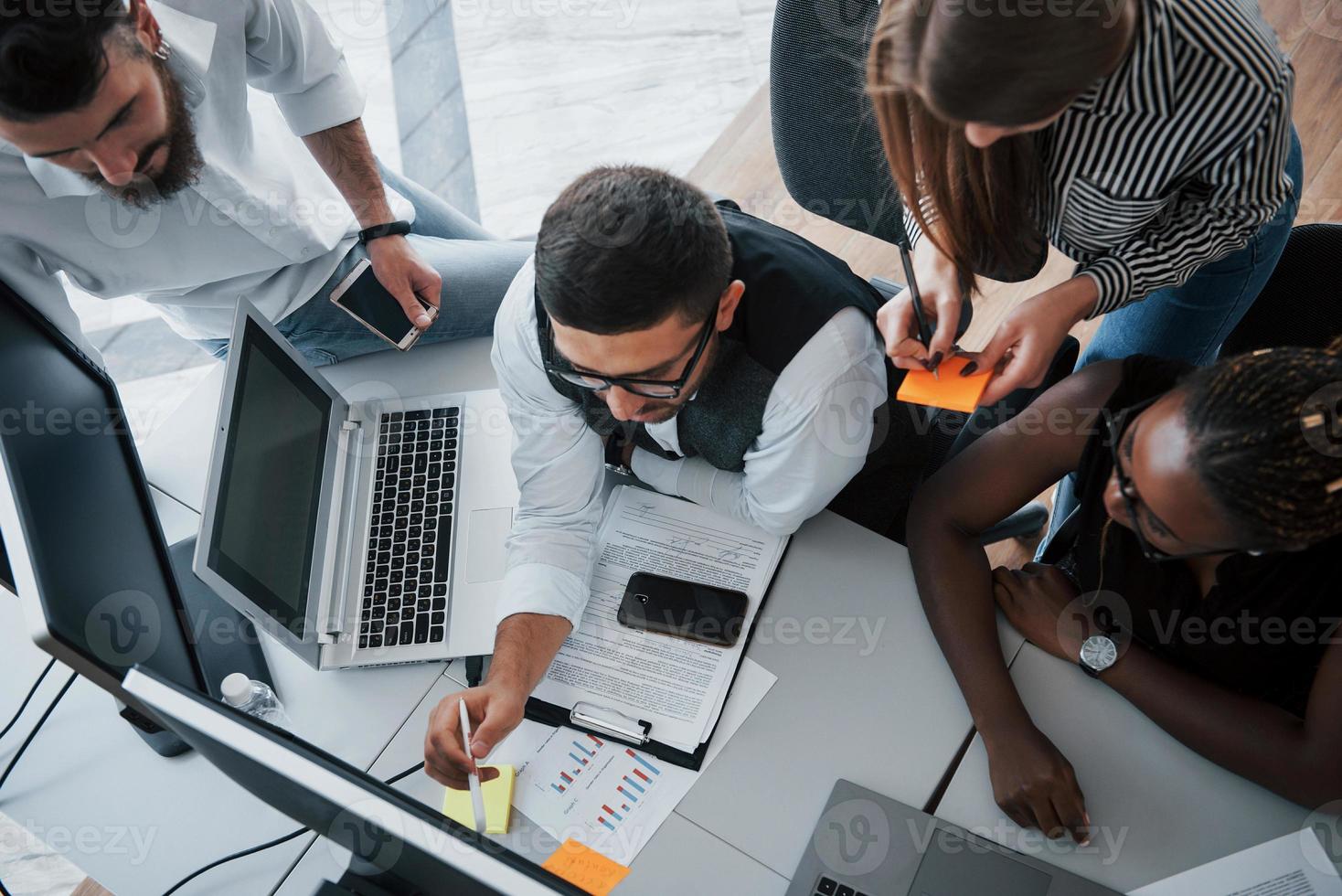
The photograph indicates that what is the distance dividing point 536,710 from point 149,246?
1.03 m

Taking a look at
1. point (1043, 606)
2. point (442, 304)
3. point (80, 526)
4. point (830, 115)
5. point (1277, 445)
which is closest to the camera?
point (1277, 445)

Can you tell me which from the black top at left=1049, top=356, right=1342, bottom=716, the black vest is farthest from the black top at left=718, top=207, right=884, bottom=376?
the black top at left=1049, top=356, right=1342, bottom=716

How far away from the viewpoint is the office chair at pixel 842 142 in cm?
139

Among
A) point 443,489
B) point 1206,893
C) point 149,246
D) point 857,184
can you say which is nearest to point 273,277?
point 149,246

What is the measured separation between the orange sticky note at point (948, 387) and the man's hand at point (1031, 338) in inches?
0.7

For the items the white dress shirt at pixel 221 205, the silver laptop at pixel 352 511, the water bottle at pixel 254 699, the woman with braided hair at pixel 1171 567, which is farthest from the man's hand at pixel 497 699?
the white dress shirt at pixel 221 205

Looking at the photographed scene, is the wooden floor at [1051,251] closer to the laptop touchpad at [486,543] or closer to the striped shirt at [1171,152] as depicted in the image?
the striped shirt at [1171,152]

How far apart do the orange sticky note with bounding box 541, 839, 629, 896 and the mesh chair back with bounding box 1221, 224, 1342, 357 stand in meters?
1.20

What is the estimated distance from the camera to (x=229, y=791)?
1.33 m

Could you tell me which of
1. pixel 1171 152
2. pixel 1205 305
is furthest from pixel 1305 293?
pixel 1171 152

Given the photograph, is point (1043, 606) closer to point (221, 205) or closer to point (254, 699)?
point (254, 699)

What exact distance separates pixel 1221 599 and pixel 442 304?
53.0 inches

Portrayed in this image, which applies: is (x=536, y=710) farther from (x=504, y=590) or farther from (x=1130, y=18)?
(x=1130, y=18)

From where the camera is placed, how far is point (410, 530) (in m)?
1.49
